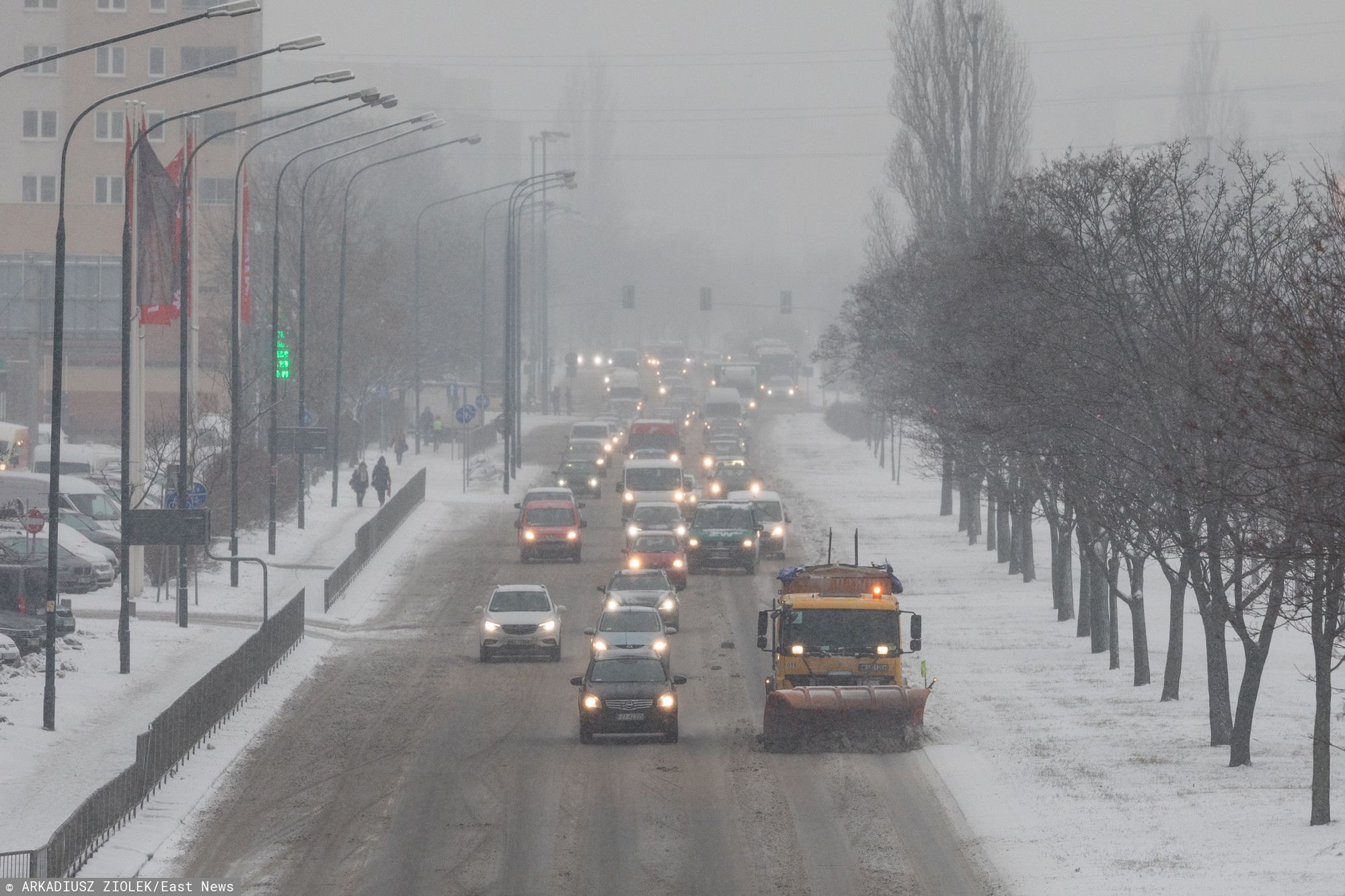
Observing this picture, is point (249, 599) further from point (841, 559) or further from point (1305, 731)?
point (1305, 731)

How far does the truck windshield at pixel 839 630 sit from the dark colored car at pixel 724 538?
64.8 feet

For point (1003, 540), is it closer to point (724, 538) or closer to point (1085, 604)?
point (724, 538)

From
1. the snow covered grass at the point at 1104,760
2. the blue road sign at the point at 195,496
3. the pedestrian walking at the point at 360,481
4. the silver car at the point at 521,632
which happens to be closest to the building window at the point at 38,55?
the pedestrian walking at the point at 360,481

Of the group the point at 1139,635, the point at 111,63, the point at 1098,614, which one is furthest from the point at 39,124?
the point at 1139,635

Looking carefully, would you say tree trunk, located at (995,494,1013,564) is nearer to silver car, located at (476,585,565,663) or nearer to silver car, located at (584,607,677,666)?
silver car, located at (476,585,565,663)

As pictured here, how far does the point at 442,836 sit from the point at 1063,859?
6.75 m

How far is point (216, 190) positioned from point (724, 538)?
63671 mm

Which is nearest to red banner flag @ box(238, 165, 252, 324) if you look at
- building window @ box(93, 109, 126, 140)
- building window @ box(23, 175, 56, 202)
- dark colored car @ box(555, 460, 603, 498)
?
dark colored car @ box(555, 460, 603, 498)

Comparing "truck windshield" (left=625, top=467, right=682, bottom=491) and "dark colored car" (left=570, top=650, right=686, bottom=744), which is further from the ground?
"truck windshield" (left=625, top=467, right=682, bottom=491)

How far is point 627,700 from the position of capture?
2633cm

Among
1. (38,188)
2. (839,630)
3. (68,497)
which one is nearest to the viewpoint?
(839,630)

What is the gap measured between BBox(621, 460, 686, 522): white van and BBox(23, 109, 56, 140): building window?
2397 inches

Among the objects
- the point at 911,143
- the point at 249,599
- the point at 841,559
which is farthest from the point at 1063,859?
the point at 911,143

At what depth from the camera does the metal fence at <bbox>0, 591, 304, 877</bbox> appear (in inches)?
687
